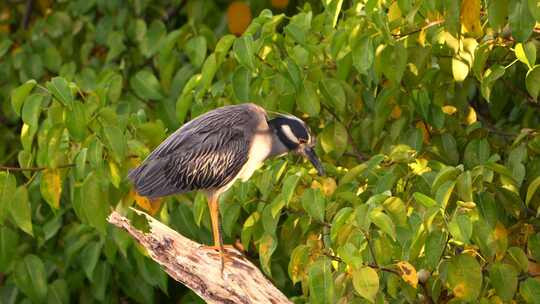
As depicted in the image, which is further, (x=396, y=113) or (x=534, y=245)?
(x=396, y=113)

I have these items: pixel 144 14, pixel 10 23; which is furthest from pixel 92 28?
pixel 10 23

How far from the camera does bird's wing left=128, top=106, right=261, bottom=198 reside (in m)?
5.40

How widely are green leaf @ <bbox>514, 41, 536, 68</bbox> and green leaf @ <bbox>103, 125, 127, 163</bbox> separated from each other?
170 cm

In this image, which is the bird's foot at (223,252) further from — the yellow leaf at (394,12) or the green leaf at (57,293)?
the green leaf at (57,293)

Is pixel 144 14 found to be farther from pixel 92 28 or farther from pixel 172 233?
pixel 172 233

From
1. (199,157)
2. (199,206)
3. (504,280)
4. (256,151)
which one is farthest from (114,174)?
(504,280)

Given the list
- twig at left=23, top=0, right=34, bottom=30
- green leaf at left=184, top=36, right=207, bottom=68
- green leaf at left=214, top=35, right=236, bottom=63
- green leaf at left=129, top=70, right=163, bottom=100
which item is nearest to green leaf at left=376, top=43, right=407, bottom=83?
green leaf at left=214, top=35, right=236, bottom=63

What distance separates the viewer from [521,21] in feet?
16.1

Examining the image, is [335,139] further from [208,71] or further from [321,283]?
[321,283]

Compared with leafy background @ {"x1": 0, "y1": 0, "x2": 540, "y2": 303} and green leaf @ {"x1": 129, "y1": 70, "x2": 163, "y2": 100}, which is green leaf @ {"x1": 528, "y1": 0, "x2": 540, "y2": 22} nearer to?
leafy background @ {"x1": 0, "y1": 0, "x2": 540, "y2": 303}

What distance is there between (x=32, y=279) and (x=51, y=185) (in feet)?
3.52

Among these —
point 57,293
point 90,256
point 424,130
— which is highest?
point 424,130

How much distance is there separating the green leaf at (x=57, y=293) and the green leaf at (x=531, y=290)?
9.36 ft

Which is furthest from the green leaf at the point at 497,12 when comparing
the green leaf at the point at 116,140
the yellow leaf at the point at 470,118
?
the green leaf at the point at 116,140
